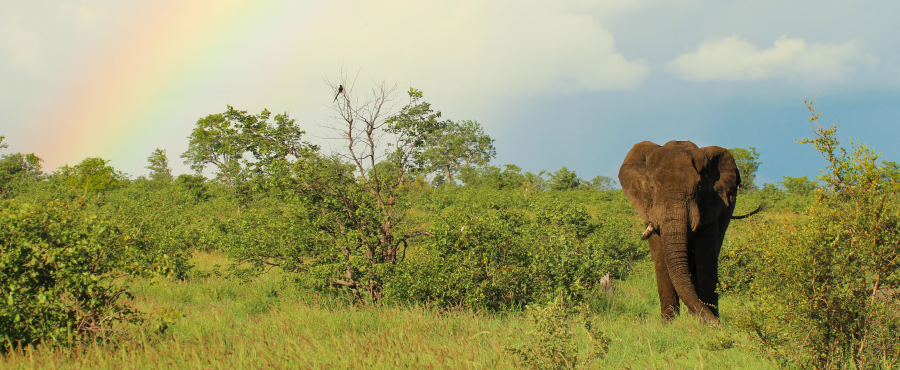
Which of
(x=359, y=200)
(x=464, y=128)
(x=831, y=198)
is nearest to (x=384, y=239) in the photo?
(x=359, y=200)

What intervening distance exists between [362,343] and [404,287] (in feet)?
8.12

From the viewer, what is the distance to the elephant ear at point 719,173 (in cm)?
841

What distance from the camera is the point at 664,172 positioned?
26.6 feet

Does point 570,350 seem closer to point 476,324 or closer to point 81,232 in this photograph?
point 476,324

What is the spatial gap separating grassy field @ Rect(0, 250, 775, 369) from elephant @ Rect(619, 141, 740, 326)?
22.8 inches

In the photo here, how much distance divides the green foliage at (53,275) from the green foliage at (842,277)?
20.5 feet

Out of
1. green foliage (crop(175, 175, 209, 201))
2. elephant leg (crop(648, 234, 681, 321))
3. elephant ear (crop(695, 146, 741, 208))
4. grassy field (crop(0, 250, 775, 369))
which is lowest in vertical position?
grassy field (crop(0, 250, 775, 369))

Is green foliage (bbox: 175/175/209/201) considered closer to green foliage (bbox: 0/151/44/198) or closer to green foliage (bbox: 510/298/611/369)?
green foliage (bbox: 0/151/44/198)

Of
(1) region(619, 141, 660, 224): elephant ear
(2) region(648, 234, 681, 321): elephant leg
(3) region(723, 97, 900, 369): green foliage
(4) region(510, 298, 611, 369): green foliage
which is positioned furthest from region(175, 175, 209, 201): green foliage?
(3) region(723, 97, 900, 369): green foliage

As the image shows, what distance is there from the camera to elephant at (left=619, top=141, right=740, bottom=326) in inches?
308

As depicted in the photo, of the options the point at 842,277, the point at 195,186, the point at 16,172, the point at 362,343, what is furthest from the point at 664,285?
the point at 16,172

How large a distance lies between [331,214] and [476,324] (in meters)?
3.23

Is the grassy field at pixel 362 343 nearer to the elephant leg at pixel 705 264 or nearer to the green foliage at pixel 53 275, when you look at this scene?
the green foliage at pixel 53 275

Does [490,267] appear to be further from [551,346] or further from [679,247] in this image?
[551,346]
